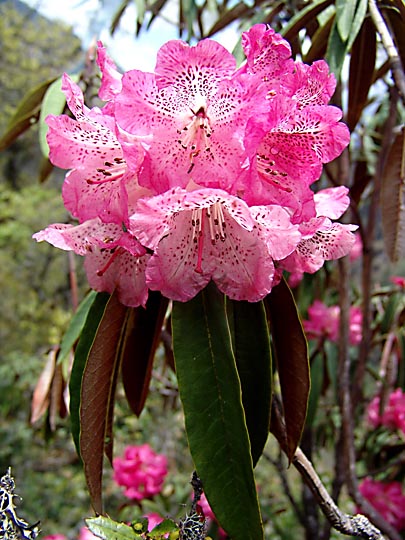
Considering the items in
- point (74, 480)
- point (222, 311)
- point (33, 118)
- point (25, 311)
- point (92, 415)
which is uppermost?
point (33, 118)

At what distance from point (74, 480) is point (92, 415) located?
307 centimetres

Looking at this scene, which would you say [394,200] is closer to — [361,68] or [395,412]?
[361,68]

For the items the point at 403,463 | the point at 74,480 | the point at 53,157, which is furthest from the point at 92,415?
the point at 74,480

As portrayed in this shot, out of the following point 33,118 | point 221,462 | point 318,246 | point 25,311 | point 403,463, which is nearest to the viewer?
point 221,462

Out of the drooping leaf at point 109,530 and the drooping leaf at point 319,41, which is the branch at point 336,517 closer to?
the drooping leaf at point 109,530

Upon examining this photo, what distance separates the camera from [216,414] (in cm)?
47

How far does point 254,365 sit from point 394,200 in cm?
32

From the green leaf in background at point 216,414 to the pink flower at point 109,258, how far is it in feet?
0.17

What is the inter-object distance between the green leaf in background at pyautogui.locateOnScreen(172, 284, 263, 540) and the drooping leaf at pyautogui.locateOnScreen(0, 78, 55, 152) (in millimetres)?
705

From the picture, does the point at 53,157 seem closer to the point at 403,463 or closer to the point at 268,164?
the point at 268,164

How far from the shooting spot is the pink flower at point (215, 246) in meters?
0.46

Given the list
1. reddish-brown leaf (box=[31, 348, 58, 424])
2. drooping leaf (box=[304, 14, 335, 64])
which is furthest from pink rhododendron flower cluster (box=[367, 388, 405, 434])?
drooping leaf (box=[304, 14, 335, 64])

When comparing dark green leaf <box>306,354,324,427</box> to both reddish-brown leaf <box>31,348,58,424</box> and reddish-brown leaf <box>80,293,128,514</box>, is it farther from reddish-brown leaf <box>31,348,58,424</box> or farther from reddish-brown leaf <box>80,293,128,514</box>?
reddish-brown leaf <box>80,293,128,514</box>

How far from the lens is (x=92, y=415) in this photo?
1.73 feet
